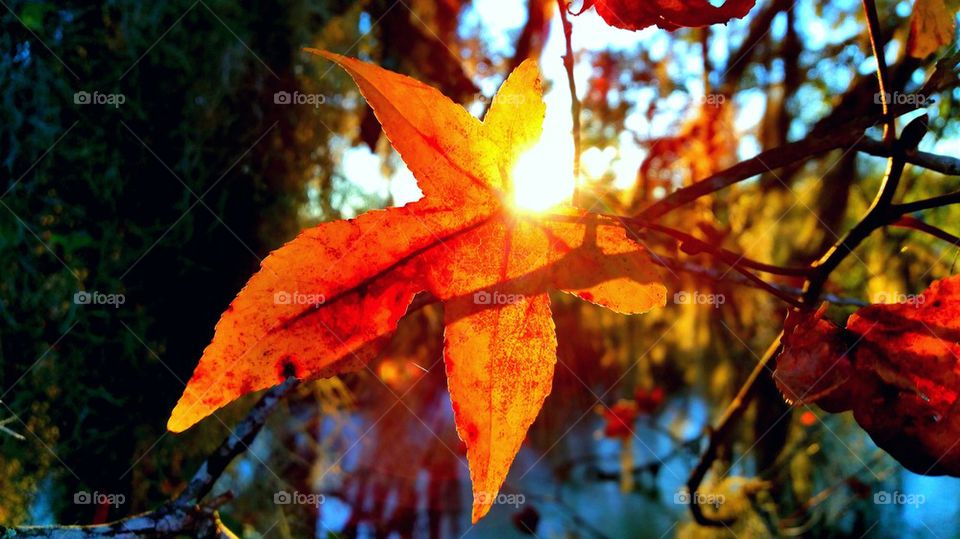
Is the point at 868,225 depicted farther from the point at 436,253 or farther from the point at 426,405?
the point at 426,405

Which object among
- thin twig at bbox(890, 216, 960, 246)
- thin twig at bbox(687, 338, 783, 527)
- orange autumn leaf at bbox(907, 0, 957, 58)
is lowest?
thin twig at bbox(687, 338, 783, 527)

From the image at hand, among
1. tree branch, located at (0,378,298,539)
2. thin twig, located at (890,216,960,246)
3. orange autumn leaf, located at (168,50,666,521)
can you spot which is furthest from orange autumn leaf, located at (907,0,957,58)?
tree branch, located at (0,378,298,539)

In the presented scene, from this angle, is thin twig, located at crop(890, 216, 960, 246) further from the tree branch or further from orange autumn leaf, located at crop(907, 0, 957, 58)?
the tree branch

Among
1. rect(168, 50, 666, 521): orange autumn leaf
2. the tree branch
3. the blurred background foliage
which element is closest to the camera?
rect(168, 50, 666, 521): orange autumn leaf

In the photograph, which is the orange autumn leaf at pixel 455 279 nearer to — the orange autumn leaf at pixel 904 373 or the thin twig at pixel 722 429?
the orange autumn leaf at pixel 904 373

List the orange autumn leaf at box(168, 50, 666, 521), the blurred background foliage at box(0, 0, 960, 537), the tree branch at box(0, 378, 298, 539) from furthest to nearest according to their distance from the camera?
the blurred background foliage at box(0, 0, 960, 537) → the tree branch at box(0, 378, 298, 539) → the orange autumn leaf at box(168, 50, 666, 521)

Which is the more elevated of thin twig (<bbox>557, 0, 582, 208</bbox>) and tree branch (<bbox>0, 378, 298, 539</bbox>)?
thin twig (<bbox>557, 0, 582, 208</bbox>)

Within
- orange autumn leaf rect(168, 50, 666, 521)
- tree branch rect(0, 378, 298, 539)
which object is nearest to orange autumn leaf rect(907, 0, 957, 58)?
orange autumn leaf rect(168, 50, 666, 521)

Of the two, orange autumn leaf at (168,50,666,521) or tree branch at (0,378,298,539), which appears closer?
orange autumn leaf at (168,50,666,521)
